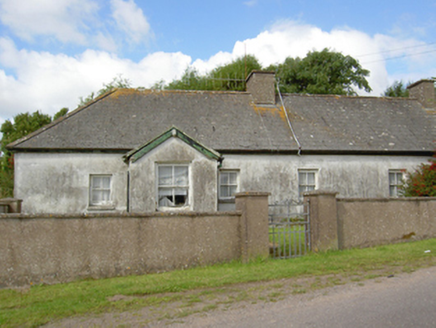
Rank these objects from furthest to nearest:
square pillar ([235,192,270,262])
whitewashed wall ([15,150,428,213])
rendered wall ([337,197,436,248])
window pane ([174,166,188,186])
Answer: window pane ([174,166,188,186]), whitewashed wall ([15,150,428,213]), rendered wall ([337,197,436,248]), square pillar ([235,192,270,262])

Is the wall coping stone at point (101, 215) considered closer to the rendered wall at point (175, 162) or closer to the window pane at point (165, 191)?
the rendered wall at point (175, 162)

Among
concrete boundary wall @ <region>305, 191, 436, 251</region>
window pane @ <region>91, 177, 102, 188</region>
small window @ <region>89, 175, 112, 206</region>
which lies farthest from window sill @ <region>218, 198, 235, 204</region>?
concrete boundary wall @ <region>305, 191, 436, 251</region>

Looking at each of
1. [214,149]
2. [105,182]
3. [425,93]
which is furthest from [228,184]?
[425,93]

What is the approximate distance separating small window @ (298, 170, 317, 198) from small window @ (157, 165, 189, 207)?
20.6 ft

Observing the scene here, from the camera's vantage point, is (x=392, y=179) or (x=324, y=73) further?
(x=324, y=73)

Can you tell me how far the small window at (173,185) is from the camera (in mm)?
13070

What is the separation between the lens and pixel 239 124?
18094 millimetres

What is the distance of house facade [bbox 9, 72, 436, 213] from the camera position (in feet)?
42.9

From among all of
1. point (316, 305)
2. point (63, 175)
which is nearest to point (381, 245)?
point (316, 305)

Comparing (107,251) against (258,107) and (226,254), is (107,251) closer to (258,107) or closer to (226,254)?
(226,254)

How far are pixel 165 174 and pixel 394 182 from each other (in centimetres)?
1133

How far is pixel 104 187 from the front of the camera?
52.2 feet

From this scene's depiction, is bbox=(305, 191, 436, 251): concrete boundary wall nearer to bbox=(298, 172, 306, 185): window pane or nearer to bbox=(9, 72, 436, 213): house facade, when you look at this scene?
bbox=(9, 72, 436, 213): house facade

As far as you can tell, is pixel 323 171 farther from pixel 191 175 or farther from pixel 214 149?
pixel 191 175
